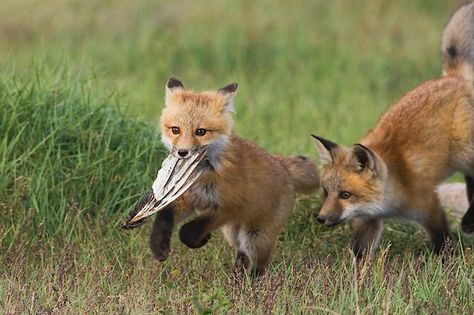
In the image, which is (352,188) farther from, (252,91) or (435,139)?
(252,91)

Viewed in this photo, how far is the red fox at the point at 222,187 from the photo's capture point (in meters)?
6.77

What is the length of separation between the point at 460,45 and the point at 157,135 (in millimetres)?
2454

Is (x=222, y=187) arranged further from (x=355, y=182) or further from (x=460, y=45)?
(x=460, y=45)

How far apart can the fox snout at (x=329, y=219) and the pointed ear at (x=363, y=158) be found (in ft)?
1.31

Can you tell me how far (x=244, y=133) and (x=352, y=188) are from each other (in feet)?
10.9

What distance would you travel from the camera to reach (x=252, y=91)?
12.5m

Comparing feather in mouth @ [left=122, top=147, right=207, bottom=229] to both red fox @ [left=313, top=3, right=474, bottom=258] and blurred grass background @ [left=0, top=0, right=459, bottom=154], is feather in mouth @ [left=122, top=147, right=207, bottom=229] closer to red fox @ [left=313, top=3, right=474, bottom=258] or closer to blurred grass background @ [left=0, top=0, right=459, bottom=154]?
red fox @ [left=313, top=3, right=474, bottom=258]

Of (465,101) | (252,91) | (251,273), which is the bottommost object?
(252,91)

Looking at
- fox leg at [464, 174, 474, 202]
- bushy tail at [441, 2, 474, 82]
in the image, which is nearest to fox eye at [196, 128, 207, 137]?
fox leg at [464, 174, 474, 202]

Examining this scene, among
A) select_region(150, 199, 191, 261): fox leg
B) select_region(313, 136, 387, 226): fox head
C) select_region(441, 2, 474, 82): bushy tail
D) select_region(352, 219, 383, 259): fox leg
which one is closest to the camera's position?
select_region(150, 199, 191, 261): fox leg

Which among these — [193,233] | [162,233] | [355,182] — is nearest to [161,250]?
[162,233]

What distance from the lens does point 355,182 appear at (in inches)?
295

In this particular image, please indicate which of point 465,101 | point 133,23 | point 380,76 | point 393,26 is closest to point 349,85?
point 380,76

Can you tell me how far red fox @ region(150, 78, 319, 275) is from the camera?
22.2 feet
